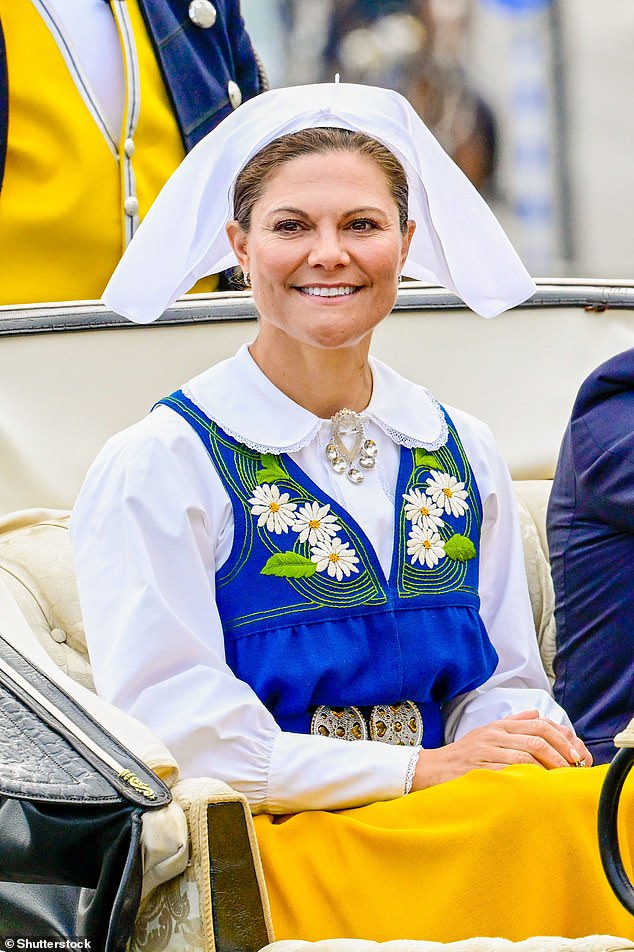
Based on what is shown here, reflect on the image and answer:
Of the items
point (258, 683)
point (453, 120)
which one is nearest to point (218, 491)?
point (258, 683)

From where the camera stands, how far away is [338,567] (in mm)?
2143

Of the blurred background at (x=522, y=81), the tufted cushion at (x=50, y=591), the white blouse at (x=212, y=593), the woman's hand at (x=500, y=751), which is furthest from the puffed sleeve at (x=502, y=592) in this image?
the blurred background at (x=522, y=81)

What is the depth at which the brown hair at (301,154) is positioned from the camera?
219 centimetres

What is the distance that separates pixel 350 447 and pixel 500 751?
1.70 ft

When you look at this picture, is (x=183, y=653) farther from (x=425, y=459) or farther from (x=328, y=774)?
(x=425, y=459)

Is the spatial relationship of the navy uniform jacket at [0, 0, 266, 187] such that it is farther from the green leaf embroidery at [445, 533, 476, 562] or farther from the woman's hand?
the woman's hand

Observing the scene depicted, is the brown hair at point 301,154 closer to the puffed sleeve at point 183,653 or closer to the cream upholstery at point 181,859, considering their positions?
the puffed sleeve at point 183,653

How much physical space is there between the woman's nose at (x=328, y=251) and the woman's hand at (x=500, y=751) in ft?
2.19

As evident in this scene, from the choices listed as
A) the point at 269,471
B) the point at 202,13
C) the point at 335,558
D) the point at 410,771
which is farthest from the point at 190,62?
the point at 410,771

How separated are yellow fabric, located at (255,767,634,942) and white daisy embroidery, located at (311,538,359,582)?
380mm

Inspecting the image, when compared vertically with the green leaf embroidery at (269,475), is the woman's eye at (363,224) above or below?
above

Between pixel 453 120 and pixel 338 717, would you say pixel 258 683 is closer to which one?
pixel 338 717

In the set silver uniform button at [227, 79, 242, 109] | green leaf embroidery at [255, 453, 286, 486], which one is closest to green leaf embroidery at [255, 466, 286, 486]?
green leaf embroidery at [255, 453, 286, 486]

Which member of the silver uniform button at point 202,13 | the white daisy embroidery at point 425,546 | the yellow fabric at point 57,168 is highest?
the silver uniform button at point 202,13
